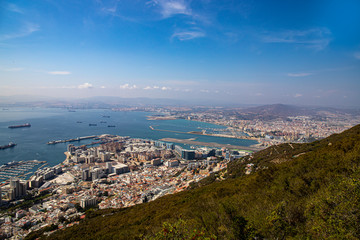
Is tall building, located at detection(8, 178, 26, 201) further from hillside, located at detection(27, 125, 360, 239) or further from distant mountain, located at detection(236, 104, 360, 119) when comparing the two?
distant mountain, located at detection(236, 104, 360, 119)

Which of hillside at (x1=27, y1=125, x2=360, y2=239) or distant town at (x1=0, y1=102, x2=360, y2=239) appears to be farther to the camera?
distant town at (x1=0, y1=102, x2=360, y2=239)

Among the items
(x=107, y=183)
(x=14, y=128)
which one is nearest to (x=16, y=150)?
(x=107, y=183)

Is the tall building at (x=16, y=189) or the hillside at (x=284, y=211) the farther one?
the tall building at (x=16, y=189)

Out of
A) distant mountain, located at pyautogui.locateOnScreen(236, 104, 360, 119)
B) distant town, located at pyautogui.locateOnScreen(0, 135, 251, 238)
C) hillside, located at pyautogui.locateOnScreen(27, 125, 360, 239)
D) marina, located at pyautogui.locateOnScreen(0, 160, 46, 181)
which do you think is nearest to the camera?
hillside, located at pyautogui.locateOnScreen(27, 125, 360, 239)

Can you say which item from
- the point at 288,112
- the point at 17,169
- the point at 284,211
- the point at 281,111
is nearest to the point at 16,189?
the point at 17,169

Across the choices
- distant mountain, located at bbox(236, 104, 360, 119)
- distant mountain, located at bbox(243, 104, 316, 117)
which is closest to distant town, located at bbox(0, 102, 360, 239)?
distant mountain, located at bbox(236, 104, 360, 119)

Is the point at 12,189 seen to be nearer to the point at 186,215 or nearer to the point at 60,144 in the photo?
the point at 186,215

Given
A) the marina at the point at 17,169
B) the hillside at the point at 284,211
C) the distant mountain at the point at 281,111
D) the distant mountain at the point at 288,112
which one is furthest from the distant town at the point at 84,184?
the distant mountain at the point at 281,111

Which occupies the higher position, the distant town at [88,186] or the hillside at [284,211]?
the hillside at [284,211]

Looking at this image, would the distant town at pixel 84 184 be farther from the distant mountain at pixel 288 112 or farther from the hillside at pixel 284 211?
the distant mountain at pixel 288 112
